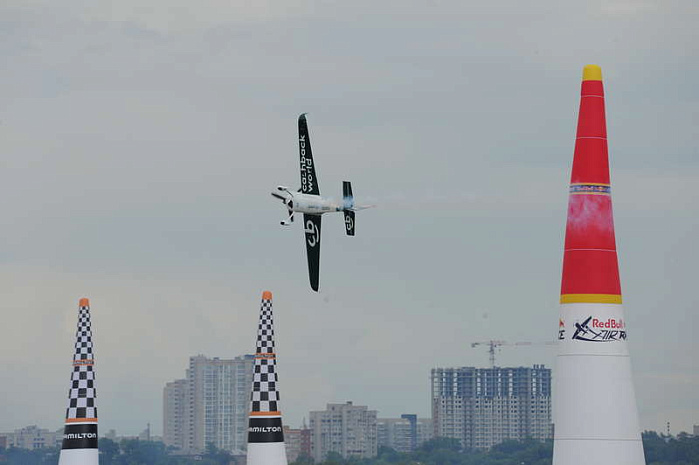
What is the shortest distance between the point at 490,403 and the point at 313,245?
12370cm

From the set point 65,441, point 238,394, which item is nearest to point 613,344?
point 65,441

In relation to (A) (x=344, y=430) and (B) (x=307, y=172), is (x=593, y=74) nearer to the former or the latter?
(B) (x=307, y=172)

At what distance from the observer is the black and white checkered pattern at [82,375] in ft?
72.8

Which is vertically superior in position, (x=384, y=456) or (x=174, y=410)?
(x=174, y=410)

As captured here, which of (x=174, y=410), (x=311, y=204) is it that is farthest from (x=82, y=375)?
(x=174, y=410)

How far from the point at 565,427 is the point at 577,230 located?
2.42m

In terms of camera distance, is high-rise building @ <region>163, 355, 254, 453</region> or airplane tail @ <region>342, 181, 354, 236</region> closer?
airplane tail @ <region>342, 181, 354, 236</region>

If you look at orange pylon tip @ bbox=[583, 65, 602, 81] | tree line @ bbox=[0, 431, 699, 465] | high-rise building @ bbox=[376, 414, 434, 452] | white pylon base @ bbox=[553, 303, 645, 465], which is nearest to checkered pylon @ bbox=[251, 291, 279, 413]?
white pylon base @ bbox=[553, 303, 645, 465]

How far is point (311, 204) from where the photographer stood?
29469 mm

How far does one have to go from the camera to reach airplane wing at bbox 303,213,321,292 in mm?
30656

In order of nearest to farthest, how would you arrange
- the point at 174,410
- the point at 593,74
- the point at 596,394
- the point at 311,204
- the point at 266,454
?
1. the point at 596,394
2. the point at 593,74
3. the point at 266,454
4. the point at 311,204
5. the point at 174,410

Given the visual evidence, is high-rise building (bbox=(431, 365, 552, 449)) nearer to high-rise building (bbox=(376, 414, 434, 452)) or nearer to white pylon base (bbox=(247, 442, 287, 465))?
high-rise building (bbox=(376, 414, 434, 452))

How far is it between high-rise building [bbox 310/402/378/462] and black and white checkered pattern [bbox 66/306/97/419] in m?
108

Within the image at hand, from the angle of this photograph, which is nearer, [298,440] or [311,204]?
[311,204]
